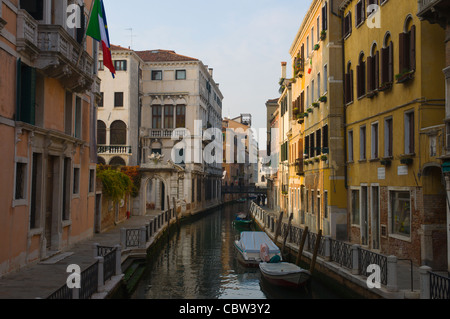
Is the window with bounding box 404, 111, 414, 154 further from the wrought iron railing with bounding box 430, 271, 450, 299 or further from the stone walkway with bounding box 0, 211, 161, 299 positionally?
the stone walkway with bounding box 0, 211, 161, 299

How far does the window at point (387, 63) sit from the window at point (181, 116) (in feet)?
92.2

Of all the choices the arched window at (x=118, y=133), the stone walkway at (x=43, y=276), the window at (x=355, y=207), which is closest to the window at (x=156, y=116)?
the arched window at (x=118, y=133)

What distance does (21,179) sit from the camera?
1217 centimetres

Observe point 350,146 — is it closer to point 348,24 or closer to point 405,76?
point 348,24

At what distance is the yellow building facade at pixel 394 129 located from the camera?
40.4ft

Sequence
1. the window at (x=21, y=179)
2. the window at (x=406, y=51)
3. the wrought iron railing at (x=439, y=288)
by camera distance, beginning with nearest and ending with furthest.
Answer: the wrought iron railing at (x=439, y=288), the window at (x=21, y=179), the window at (x=406, y=51)

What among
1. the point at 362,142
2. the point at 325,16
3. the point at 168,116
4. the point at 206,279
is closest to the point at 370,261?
the point at 206,279

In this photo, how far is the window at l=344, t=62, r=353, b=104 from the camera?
18.0 meters

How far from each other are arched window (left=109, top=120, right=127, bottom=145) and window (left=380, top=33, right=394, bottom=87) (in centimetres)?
2608

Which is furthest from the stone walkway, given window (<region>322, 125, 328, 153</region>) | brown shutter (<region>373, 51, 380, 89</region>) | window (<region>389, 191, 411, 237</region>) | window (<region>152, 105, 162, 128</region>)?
window (<region>152, 105, 162, 128</region>)

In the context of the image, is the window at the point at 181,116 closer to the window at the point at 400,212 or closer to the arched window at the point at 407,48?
the window at the point at 400,212

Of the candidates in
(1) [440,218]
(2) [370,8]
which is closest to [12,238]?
(1) [440,218]

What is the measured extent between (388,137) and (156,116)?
2916 centimetres

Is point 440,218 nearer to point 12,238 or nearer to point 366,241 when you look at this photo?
point 366,241
